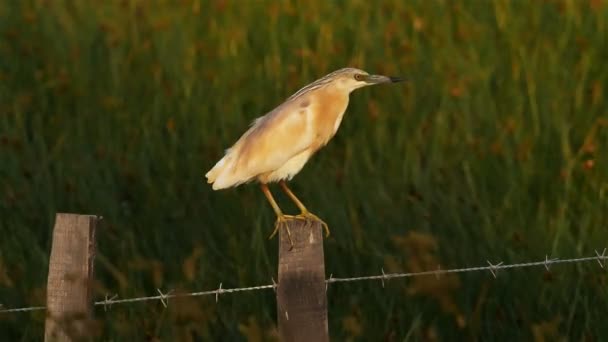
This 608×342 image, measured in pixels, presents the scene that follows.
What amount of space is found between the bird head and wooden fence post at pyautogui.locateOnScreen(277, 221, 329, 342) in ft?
3.32

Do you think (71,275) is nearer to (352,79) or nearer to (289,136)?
(289,136)

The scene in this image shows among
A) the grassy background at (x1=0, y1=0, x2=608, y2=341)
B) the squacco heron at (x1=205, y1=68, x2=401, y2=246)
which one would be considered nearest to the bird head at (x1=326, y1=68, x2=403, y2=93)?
the squacco heron at (x1=205, y1=68, x2=401, y2=246)

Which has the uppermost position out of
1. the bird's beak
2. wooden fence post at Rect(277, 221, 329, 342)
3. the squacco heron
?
the bird's beak

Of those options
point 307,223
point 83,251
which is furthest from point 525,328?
point 83,251

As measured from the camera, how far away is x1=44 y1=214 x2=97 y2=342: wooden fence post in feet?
11.9

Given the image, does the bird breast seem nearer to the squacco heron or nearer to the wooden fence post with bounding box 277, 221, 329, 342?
the squacco heron

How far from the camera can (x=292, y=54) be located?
24.1 feet

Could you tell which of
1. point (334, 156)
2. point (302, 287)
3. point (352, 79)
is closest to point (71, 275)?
point (302, 287)

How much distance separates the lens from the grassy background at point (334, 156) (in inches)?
194

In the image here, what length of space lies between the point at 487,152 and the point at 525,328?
4.13 feet

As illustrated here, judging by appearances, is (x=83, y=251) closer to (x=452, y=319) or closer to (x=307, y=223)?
(x=307, y=223)

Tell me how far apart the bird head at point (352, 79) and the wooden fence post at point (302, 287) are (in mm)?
1011

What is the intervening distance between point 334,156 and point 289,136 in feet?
6.12

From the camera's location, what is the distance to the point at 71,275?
3633 mm
